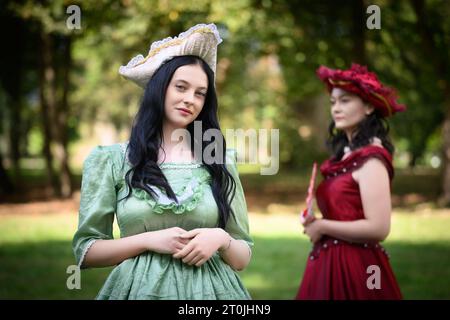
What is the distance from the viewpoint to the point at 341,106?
3938 millimetres

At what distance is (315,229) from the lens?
3.87 meters

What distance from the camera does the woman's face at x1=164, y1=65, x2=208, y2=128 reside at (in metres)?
2.62

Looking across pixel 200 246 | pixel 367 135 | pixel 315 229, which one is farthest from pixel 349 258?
pixel 200 246

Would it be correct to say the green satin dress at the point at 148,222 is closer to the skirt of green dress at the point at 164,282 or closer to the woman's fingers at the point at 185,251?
the skirt of green dress at the point at 164,282

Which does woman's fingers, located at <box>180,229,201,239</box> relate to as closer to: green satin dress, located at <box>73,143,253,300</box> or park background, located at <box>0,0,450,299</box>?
green satin dress, located at <box>73,143,253,300</box>

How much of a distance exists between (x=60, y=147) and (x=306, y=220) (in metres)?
13.0

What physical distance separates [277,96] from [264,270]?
17.2 m

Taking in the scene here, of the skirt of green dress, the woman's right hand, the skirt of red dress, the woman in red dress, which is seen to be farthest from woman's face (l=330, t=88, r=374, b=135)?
the woman's right hand

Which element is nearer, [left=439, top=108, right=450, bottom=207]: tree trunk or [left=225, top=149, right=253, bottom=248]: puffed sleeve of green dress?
[left=225, top=149, right=253, bottom=248]: puffed sleeve of green dress

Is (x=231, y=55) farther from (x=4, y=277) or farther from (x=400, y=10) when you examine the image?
(x=4, y=277)

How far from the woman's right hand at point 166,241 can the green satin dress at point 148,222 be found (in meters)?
0.08

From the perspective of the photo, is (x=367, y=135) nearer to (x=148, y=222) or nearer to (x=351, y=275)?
(x=351, y=275)
